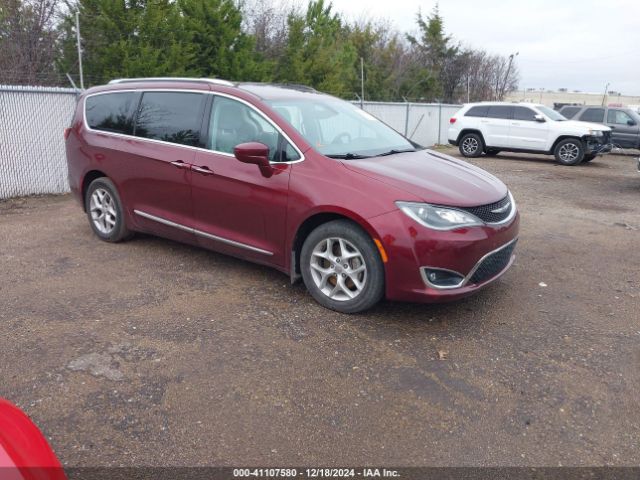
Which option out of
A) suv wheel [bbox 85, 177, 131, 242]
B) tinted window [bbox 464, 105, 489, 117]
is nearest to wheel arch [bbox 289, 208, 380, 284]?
suv wheel [bbox 85, 177, 131, 242]

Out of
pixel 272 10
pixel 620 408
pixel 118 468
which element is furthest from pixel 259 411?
pixel 272 10

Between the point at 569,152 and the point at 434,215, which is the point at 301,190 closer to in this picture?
the point at 434,215

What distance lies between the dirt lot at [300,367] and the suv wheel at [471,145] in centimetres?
1104

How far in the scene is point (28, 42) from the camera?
43.5 ft

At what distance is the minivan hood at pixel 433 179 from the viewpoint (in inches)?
153

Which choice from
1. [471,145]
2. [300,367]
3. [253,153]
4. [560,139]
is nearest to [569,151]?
[560,139]

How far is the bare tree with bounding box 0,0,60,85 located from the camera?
12.8 meters

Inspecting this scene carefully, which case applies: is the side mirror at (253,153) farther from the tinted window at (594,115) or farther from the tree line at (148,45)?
the tinted window at (594,115)

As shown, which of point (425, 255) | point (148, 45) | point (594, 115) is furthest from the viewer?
point (594, 115)

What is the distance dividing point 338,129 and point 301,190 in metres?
0.92

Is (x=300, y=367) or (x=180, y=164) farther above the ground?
(x=180, y=164)

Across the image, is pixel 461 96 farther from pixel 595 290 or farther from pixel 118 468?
pixel 118 468

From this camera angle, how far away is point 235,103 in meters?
4.62

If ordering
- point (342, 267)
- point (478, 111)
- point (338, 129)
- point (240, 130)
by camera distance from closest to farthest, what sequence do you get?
point (342, 267), point (240, 130), point (338, 129), point (478, 111)
